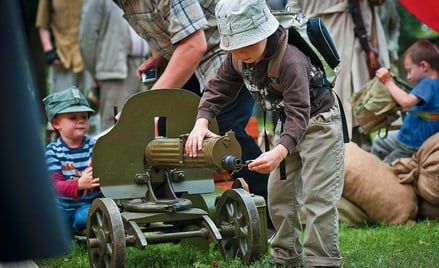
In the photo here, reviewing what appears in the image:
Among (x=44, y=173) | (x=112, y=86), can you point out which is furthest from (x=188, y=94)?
(x=112, y=86)

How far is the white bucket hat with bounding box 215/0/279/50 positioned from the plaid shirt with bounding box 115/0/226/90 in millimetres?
815

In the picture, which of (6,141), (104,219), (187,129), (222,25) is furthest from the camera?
(187,129)

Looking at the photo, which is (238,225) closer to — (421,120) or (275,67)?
(275,67)

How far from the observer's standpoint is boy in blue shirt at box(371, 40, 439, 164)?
22.0 feet

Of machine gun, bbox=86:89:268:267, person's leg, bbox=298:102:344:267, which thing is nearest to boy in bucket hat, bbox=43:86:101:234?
machine gun, bbox=86:89:268:267

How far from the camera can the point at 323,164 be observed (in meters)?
4.61

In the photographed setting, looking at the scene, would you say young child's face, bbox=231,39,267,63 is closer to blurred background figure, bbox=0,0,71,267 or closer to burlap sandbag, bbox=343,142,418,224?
blurred background figure, bbox=0,0,71,267

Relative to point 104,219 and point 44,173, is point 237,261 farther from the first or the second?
point 44,173

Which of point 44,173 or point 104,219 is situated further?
point 104,219

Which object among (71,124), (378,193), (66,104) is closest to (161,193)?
(71,124)

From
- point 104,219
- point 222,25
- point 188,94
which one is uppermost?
point 222,25

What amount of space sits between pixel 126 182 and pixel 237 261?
697mm

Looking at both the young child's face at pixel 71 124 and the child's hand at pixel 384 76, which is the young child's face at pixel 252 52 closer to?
the young child's face at pixel 71 124

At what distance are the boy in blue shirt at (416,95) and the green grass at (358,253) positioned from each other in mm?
888
